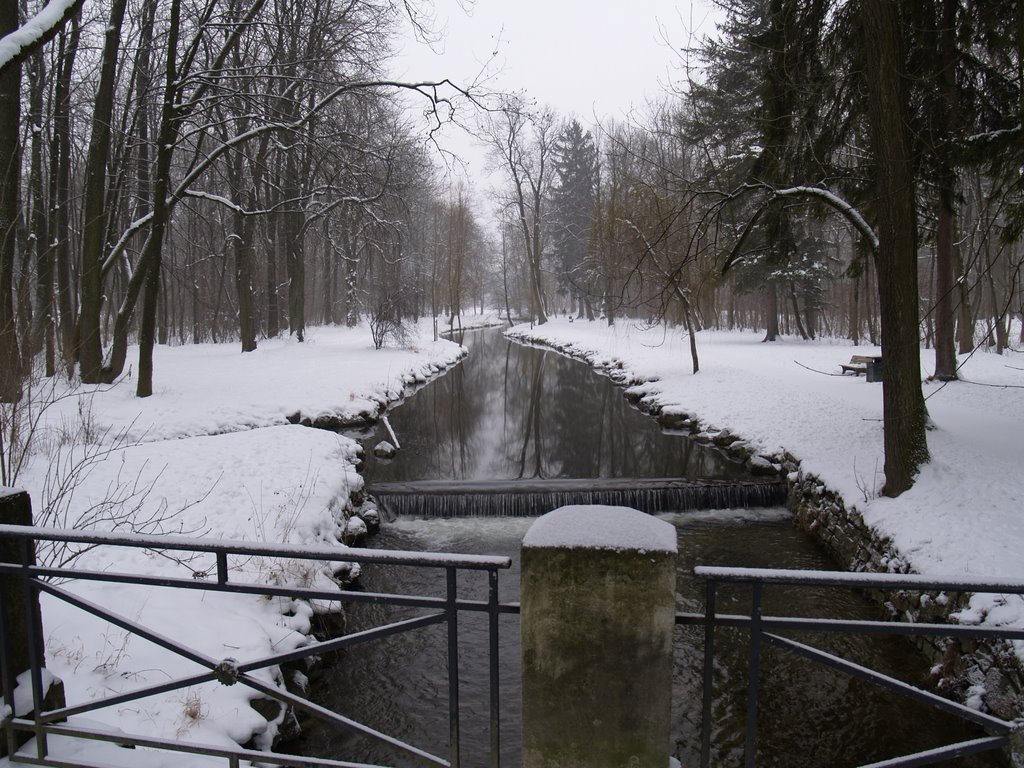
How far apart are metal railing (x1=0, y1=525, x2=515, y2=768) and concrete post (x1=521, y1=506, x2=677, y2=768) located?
0.16 metres

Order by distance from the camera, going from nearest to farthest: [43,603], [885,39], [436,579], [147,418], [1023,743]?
[1023,743] → [43,603] → [885,39] → [436,579] → [147,418]

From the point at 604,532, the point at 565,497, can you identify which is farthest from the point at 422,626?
the point at 565,497

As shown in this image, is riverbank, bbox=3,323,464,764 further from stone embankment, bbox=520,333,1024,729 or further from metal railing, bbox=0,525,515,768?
stone embankment, bbox=520,333,1024,729

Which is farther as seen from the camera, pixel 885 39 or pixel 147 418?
pixel 147 418

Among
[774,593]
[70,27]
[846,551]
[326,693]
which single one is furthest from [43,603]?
[70,27]

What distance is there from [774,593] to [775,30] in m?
7.72

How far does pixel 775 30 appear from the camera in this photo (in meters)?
9.12

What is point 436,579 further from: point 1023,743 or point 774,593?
point 1023,743

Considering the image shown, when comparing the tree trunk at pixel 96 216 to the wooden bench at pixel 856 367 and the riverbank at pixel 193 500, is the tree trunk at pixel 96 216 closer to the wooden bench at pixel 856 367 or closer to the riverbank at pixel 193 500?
the riverbank at pixel 193 500

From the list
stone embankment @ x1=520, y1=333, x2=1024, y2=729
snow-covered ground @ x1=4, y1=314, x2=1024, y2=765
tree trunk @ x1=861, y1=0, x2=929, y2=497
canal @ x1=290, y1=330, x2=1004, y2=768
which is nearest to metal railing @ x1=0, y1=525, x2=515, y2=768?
snow-covered ground @ x1=4, y1=314, x2=1024, y2=765

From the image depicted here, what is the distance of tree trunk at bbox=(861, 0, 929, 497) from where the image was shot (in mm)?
7418

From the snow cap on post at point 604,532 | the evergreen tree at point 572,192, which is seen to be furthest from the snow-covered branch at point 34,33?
the evergreen tree at point 572,192

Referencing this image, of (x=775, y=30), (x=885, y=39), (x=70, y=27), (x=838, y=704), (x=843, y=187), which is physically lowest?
(x=838, y=704)

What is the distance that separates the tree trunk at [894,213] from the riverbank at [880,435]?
463mm
